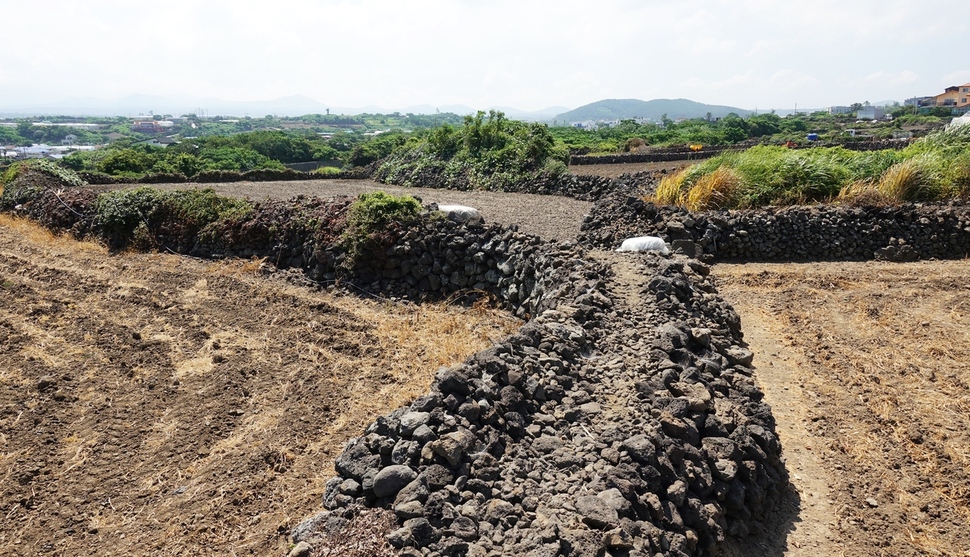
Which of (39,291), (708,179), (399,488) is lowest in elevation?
(39,291)

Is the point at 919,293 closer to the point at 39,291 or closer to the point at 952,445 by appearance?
the point at 952,445

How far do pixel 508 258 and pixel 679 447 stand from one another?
559 centimetres

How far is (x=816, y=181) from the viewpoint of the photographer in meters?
13.3

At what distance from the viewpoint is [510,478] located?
13.3 feet

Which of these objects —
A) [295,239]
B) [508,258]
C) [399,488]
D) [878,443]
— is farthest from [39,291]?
[878,443]

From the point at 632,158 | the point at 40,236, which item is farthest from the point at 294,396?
the point at 632,158

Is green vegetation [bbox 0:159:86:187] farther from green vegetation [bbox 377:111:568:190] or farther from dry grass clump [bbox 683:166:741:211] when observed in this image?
dry grass clump [bbox 683:166:741:211]

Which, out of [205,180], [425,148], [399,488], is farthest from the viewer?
[425,148]

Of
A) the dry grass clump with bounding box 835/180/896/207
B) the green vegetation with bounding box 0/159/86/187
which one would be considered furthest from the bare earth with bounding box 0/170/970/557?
the green vegetation with bounding box 0/159/86/187

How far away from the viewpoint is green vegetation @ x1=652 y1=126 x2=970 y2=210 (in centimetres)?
1293

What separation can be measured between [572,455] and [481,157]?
18593mm

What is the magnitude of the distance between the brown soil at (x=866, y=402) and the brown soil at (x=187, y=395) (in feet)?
12.4

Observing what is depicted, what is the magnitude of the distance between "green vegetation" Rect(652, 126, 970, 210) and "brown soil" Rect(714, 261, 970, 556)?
2715mm

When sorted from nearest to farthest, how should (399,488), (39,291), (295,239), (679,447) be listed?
(399,488) < (679,447) < (39,291) < (295,239)
